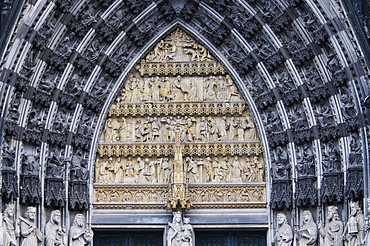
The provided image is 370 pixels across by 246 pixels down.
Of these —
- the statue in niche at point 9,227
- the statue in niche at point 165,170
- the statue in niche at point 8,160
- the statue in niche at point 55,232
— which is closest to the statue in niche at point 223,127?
the statue in niche at point 165,170

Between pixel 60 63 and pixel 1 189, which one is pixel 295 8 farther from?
pixel 1 189

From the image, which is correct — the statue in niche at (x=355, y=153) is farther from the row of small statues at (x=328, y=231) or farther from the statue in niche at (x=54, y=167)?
the statue in niche at (x=54, y=167)

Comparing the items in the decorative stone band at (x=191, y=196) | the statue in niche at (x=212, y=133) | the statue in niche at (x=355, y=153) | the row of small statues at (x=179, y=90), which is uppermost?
the row of small statues at (x=179, y=90)

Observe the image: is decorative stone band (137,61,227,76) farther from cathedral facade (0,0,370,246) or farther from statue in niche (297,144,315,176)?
statue in niche (297,144,315,176)

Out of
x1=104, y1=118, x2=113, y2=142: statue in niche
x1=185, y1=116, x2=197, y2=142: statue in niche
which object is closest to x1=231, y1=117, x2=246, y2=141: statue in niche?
x1=185, y1=116, x2=197, y2=142: statue in niche

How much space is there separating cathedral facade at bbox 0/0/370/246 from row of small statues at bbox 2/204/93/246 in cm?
3

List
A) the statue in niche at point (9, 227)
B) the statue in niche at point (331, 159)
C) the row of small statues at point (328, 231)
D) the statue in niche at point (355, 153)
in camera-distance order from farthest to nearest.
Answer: the statue in niche at point (331, 159), the statue in niche at point (355, 153), the row of small statues at point (328, 231), the statue in niche at point (9, 227)

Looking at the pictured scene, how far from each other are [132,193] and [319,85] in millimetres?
4378

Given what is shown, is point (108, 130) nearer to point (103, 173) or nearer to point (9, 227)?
point (103, 173)

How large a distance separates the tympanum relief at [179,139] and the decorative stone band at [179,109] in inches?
0.8

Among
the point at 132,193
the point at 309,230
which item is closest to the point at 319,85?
the point at 309,230

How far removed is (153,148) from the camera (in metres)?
20.2

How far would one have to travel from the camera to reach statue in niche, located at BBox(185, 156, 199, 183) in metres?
20.1

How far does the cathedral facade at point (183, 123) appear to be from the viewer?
723 inches
